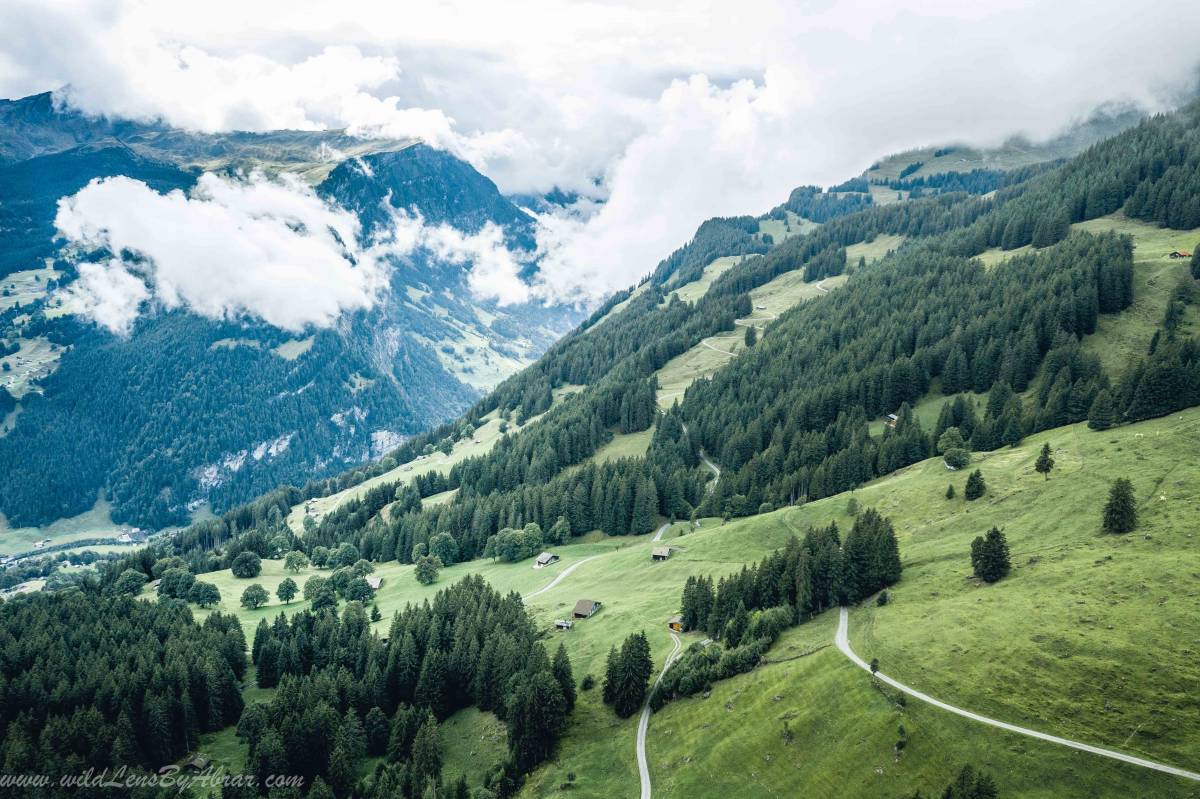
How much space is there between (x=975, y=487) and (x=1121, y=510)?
2279 cm

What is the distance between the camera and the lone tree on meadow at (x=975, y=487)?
90.3 meters

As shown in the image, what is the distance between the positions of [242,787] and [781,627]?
206 ft

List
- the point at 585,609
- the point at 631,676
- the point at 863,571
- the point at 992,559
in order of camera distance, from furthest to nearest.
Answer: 1. the point at 585,609
2. the point at 863,571
3. the point at 631,676
4. the point at 992,559

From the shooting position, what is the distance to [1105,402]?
97250 mm

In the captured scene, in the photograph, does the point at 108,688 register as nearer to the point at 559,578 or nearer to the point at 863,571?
the point at 559,578

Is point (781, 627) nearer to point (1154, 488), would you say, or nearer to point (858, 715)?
point (858, 715)

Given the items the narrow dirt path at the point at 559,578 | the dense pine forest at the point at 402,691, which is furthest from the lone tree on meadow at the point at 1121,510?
the narrow dirt path at the point at 559,578

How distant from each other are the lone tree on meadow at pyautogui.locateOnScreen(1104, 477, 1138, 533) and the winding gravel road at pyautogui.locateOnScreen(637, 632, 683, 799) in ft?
159

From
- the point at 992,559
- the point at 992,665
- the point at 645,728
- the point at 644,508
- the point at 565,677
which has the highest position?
the point at 992,559

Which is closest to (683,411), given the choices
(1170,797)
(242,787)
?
(242,787)

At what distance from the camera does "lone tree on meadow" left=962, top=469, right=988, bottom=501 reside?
90.3m

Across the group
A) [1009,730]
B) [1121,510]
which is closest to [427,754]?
[1009,730]

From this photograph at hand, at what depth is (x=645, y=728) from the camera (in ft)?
228

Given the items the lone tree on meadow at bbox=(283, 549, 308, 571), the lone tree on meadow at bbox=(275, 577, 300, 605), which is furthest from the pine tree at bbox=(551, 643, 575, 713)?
the lone tree on meadow at bbox=(283, 549, 308, 571)
